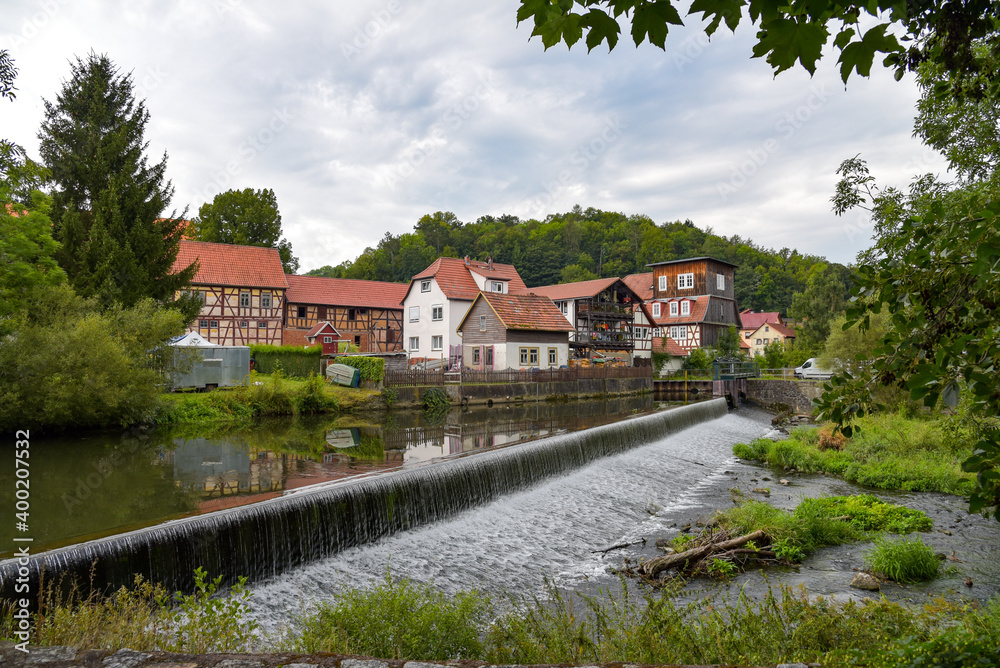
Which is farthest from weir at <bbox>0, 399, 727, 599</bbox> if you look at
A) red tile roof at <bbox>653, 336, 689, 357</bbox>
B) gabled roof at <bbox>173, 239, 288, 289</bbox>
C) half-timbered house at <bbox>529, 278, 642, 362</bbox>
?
red tile roof at <bbox>653, 336, 689, 357</bbox>

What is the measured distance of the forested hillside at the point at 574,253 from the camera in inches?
3396

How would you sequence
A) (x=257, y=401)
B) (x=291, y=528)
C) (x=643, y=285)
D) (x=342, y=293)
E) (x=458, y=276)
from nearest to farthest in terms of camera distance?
(x=291, y=528) → (x=257, y=401) → (x=458, y=276) → (x=342, y=293) → (x=643, y=285)

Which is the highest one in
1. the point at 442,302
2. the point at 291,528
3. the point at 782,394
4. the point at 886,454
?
the point at 442,302

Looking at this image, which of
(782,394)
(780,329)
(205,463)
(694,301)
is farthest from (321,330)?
(780,329)

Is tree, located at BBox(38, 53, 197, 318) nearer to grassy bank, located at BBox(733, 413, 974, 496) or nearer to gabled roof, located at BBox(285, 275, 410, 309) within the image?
gabled roof, located at BBox(285, 275, 410, 309)

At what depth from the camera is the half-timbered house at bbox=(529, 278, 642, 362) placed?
44.7m

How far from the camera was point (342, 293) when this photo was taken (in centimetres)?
4647

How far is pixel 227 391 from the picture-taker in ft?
71.5

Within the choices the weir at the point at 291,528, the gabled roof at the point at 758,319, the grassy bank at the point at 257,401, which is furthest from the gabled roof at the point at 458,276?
the gabled roof at the point at 758,319

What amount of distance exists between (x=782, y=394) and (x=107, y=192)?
36.7 meters

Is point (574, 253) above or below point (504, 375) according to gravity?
above

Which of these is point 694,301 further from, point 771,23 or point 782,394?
point 771,23

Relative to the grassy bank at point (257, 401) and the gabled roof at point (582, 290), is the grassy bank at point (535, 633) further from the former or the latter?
the gabled roof at point (582, 290)

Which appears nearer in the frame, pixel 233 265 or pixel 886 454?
pixel 886 454
